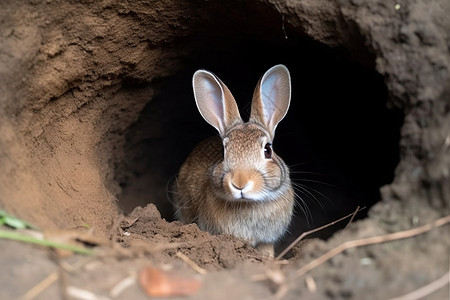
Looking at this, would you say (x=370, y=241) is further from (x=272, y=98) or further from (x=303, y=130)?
(x=303, y=130)

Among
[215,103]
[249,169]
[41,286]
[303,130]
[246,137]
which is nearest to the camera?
[41,286]

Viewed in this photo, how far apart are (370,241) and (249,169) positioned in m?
1.74

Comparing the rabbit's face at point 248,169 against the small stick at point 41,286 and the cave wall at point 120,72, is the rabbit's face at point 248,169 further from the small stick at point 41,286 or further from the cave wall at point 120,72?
the small stick at point 41,286

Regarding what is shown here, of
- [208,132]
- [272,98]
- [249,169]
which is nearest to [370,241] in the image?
[249,169]

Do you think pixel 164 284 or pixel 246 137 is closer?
pixel 164 284

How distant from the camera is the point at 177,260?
3.96 m

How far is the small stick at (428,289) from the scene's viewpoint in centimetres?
285

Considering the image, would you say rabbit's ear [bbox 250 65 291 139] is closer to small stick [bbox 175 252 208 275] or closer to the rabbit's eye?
the rabbit's eye

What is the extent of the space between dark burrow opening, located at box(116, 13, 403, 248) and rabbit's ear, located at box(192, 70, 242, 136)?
2.26ft

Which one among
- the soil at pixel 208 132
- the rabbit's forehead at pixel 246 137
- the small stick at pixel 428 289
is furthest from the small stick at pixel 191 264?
the rabbit's forehead at pixel 246 137

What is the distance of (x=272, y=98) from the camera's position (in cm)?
550

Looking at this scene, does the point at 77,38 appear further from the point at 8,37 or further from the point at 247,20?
the point at 247,20

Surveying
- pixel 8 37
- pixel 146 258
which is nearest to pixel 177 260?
pixel 146 258

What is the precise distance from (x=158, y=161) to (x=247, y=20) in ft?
10.2
